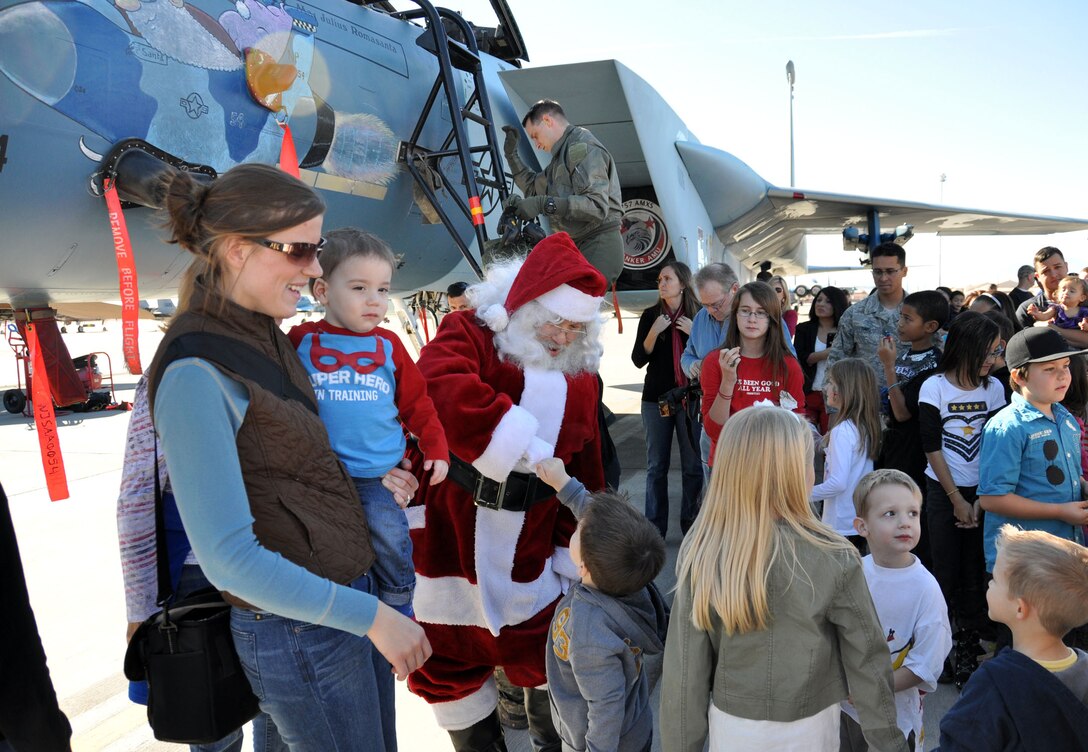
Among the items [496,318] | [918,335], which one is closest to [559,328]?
[496,318]

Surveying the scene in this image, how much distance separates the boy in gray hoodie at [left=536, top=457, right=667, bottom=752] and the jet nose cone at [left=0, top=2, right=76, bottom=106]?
3287 millimetres

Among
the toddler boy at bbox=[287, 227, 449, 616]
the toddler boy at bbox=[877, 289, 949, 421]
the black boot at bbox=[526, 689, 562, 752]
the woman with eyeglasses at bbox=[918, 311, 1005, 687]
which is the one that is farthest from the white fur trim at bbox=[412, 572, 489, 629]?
the toddler boy at bbox=[877, 289, 949, 421]

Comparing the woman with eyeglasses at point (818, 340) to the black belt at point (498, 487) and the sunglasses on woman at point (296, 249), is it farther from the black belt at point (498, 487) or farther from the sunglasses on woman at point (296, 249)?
the sunglasses on woman at point (296, 249)

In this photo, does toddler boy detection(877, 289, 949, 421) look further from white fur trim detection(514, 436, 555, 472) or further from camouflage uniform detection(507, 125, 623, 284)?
white fur trim detection(514, 436, 555, 472)

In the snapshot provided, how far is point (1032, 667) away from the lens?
59.2 inches

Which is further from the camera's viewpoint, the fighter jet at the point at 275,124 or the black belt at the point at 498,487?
→ the fighter jet at the point at 275,124

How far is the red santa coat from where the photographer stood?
2.19 meters

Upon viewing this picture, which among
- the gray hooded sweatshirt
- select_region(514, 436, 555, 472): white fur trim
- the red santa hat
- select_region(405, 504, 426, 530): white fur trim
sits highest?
the red santa hat

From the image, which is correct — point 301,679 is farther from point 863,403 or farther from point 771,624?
point 863,403

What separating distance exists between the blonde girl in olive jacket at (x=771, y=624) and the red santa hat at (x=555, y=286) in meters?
0.77

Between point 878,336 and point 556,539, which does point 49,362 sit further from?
point 878,336

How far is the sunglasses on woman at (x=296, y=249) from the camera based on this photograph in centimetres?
137

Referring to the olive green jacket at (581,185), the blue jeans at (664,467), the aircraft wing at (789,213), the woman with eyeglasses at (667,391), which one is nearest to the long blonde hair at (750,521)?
the olive green jacket at (581,185)

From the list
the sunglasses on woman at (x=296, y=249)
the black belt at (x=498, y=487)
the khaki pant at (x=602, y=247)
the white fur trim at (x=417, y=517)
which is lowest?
the white fur trim at (x=417, y=517)
